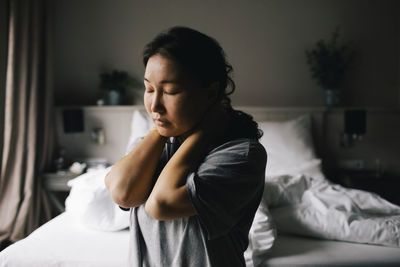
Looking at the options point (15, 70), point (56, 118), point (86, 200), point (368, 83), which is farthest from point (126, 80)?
point (368, 83)

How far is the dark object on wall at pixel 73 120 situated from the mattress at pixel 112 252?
1.50 metres

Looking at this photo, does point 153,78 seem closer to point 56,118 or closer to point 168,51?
point 168,51

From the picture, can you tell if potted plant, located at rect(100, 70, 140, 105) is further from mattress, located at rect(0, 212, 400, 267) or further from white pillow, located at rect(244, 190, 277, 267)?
white pillow, located at rect(244, 190, 277, 267)

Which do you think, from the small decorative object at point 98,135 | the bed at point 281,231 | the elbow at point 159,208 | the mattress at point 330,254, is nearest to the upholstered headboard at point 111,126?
the small decorative object at point 98,135

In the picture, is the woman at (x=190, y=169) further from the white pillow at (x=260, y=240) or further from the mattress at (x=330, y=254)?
the mattress at (x=330, y=254)

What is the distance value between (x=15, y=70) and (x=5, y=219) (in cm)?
113

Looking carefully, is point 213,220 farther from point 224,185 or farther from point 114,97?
point 114,97

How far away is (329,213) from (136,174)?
3.76ft

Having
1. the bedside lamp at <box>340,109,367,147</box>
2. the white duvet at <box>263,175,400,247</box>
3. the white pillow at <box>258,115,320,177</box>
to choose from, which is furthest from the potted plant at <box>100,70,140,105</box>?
the bedside lamp at <box>340,109,367,147</box>

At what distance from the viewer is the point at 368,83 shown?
10.7ft

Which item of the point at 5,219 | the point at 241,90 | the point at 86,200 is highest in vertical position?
the point at 241,90

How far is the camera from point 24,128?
2588mm

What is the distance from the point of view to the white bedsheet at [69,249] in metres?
1.35

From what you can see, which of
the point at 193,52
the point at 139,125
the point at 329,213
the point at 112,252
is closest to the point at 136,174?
the point at 193,52
